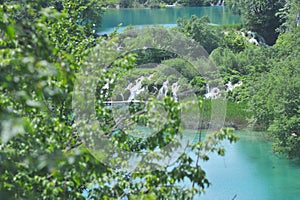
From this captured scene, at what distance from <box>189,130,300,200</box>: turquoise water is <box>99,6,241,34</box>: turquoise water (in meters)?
17.5

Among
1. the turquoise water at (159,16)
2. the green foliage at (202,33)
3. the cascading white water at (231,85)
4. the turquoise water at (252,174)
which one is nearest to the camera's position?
the turquoise water at (252,174)

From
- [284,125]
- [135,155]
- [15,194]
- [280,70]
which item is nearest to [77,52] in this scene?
[135,155]

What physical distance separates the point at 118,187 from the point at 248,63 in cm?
1578

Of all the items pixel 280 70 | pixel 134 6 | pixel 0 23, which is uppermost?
pixel 0 23

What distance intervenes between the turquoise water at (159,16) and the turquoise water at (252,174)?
1747 centimetres

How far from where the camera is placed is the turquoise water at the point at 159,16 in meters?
33.7

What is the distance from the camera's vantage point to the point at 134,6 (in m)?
44.7

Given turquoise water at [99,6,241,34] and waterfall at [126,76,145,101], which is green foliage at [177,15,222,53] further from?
waterfall at [126,76,145,101]

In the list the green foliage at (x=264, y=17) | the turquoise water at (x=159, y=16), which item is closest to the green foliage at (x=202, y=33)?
the green foliage at (x=264, y=17)

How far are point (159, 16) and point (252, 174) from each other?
27183 millimetres

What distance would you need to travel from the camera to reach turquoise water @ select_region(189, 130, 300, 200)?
36.1 feet

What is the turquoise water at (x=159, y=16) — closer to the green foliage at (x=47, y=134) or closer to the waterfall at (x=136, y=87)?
the waterfall at (x=136, y=87)

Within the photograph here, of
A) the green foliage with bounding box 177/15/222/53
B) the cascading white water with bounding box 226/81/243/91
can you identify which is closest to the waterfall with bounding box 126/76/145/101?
the cascading white water with bounding box 226/81/243/91

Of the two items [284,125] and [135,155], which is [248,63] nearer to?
[284,125]
